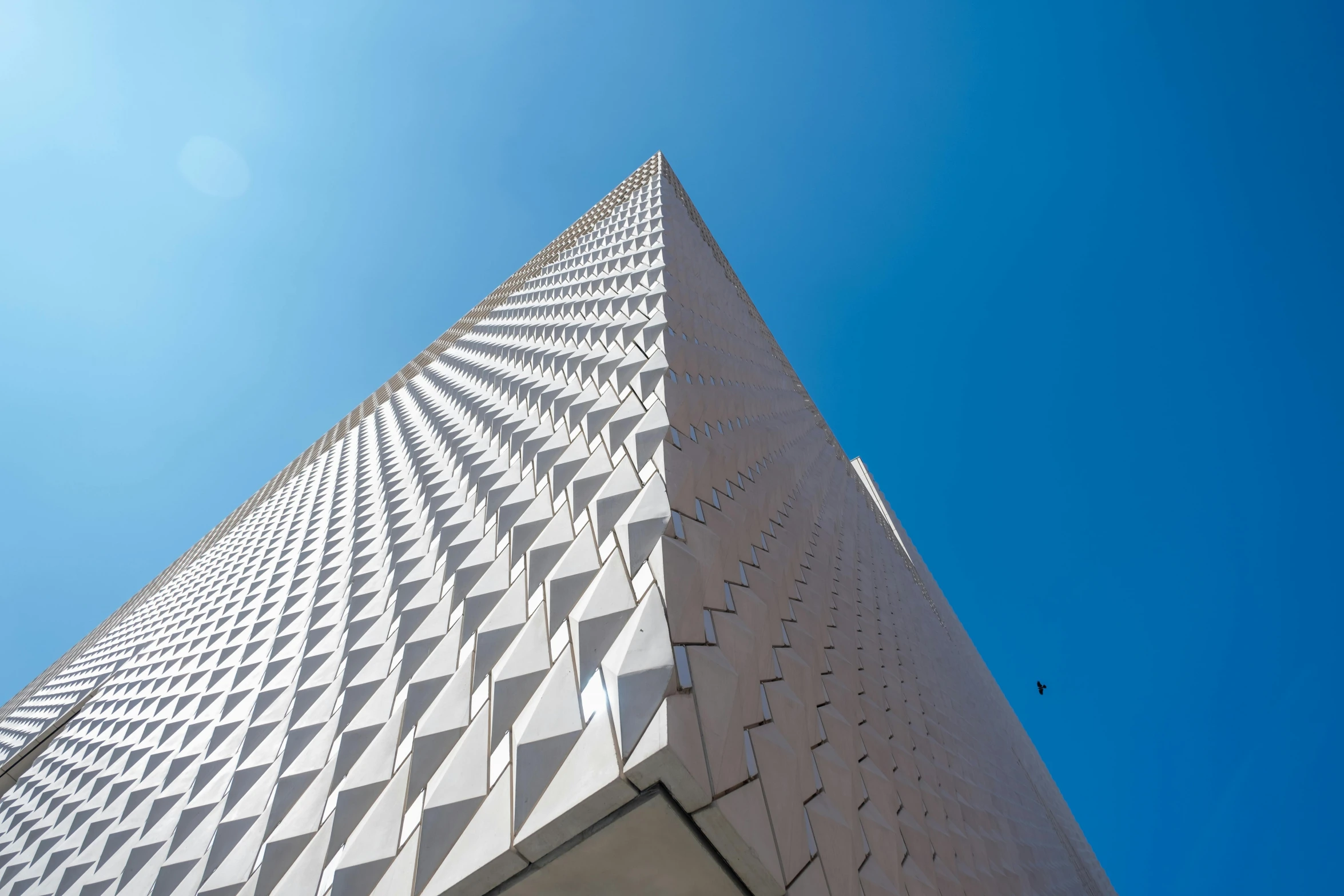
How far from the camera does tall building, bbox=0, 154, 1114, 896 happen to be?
109 inches

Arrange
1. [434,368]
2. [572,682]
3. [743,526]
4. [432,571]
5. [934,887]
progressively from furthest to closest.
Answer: [434,368]
[432,571]
[743,526]
[934,887]
[572,682]

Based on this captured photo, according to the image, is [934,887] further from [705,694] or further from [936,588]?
[936,588]

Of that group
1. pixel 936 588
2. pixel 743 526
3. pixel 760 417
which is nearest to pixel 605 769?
pixel 743 526

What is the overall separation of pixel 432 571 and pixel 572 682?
3.88 meters

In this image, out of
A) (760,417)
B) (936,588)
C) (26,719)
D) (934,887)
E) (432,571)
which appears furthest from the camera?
(936,588)

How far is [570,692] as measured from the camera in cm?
313

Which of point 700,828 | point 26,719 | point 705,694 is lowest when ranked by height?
point 700,828

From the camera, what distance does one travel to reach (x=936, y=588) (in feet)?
109

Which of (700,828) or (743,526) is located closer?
(700,828)

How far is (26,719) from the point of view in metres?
15.8

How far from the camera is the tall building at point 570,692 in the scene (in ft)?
9.12

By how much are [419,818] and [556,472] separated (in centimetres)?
313

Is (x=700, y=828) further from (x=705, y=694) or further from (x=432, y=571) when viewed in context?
(x=432, y=571)

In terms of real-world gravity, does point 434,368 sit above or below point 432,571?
above
